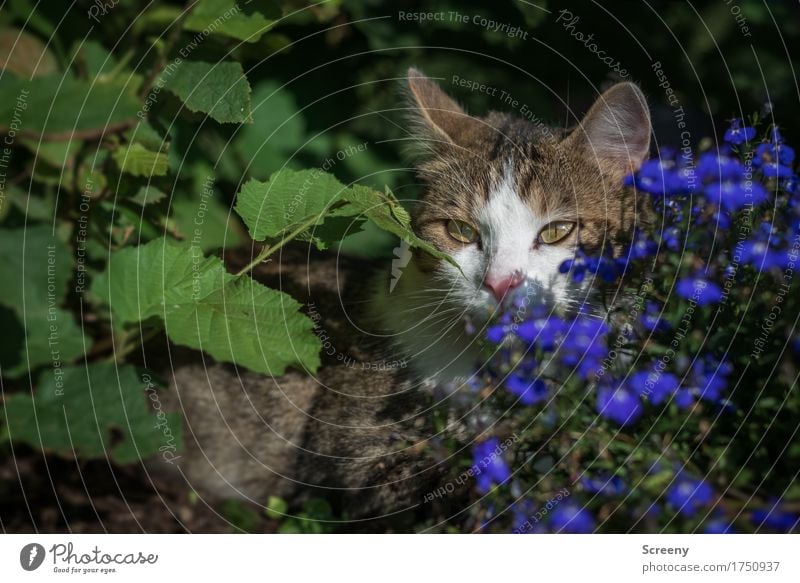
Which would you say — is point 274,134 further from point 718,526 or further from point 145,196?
point 718,526

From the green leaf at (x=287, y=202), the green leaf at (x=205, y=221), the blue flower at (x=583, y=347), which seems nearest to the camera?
the blue flower at (x=583, y=347)

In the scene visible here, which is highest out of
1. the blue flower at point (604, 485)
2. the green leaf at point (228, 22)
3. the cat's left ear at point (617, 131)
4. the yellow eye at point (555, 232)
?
the green leaf at point (228, 22)

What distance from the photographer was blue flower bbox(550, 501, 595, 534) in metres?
1.23

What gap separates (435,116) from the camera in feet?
5.33

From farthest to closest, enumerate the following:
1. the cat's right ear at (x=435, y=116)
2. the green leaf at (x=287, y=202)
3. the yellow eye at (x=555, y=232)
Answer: the cat's right ear at (x=435, y=116)
the yellow eye at (x=555, y=232)
the green leaf at (x=287, y=202)

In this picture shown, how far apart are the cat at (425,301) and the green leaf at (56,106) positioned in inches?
21.8

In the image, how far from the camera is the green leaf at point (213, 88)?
139cm

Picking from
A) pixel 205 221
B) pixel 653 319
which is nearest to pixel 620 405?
pixel 653 319

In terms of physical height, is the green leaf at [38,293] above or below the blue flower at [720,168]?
below

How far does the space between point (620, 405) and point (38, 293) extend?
108 centimetres

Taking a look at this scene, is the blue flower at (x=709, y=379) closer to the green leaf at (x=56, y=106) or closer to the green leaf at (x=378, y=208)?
the green leaf at (x=378, y=208)

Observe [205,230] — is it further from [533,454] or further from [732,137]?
[732,137]
